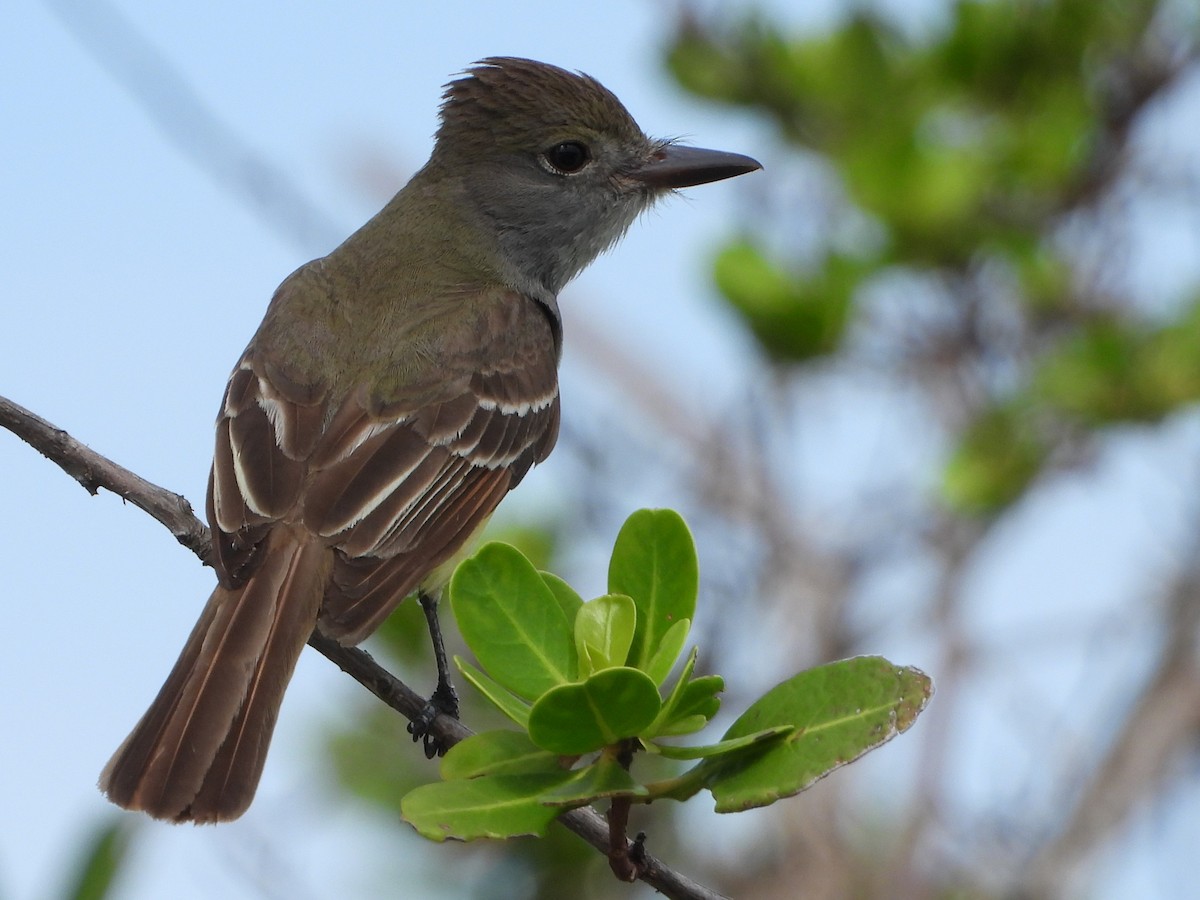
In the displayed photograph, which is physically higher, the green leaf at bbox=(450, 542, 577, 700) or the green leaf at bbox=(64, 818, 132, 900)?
the green leaf at bbox=(450, 542, 577, 700)

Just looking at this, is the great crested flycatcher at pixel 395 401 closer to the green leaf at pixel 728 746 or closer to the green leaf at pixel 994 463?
the green leaf at pixel 728 746

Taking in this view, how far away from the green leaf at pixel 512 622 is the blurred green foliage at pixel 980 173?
374 centimetres

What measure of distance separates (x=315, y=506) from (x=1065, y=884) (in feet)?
12.6

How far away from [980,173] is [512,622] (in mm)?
4489

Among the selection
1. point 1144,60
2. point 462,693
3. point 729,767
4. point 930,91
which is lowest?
point 729,767

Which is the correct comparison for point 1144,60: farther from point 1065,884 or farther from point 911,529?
point 1065,884

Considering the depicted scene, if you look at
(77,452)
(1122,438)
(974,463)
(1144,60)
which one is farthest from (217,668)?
(1144,60)

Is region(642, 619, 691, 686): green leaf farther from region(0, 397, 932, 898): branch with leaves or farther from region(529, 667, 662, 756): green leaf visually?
region(529, 667, 662, 756): green leaf

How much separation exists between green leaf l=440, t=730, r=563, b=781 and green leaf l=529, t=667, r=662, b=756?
0.27ft

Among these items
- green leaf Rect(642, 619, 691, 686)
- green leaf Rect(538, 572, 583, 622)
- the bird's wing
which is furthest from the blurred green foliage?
green leaf Rect(642, 619, 691, 686)

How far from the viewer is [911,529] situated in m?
6.95

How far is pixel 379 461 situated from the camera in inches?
165

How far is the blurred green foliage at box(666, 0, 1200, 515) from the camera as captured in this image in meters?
6.27

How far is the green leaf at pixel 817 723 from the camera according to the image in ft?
8.12
